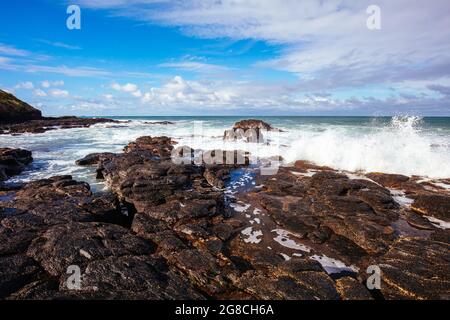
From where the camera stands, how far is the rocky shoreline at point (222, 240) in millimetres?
5883

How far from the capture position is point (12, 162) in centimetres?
1792

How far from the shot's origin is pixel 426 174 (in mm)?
15797

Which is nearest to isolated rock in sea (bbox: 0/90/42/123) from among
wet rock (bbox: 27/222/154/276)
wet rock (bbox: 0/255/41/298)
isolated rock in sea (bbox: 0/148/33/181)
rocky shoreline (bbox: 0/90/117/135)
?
rocky shoreline (bbox: 0/90/117/135)

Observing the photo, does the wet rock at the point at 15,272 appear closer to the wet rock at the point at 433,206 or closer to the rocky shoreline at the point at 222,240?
the rocky shoreline at the point at 222,240

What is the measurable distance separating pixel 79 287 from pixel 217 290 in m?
2.84

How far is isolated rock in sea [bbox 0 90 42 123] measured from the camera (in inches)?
2048

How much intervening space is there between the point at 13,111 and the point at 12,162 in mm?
46475

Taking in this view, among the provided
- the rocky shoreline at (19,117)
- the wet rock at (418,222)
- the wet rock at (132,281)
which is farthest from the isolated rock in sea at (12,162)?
the rocky shoreline at (19,117)

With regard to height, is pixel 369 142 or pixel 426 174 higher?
pixel 369 142

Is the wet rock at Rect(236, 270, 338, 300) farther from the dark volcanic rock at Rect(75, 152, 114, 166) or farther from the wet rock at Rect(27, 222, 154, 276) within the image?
the dark volcanic rock at Rect(75, 152, 114, 166)

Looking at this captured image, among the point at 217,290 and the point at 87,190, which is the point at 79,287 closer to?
the point at 217,290

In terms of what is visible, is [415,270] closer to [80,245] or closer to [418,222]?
[418,222]

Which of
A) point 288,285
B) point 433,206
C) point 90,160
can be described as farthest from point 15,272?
point 90,160
